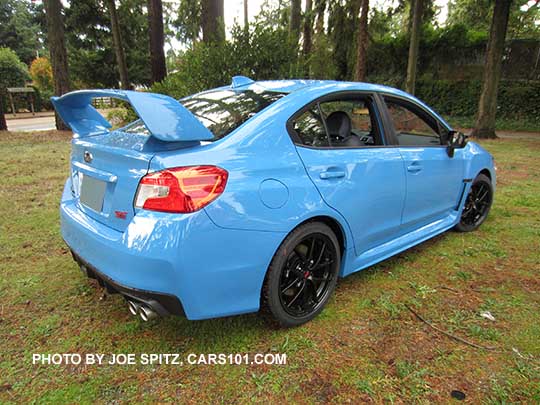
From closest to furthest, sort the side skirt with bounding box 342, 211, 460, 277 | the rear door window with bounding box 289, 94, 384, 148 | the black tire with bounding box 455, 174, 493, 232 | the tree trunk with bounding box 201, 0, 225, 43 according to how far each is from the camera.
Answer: the rear door window with bounding box 289, 94, 384, 148
the side skirt with bounding box 342, 211, 460, 277
the black tire with bounding box 455, 174, 493, 232
the tree trunk with bounding box 201, 0, 225, 43

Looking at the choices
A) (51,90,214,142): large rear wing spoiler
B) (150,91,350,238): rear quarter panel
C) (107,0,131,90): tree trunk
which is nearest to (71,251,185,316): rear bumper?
(150,91,350,238): rear quarter panel

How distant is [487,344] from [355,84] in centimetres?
193

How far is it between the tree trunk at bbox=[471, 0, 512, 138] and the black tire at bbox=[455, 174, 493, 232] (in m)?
9.49

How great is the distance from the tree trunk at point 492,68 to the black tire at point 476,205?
9.49 m

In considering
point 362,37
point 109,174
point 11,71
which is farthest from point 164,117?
point 11,71

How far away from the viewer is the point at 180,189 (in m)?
1.66

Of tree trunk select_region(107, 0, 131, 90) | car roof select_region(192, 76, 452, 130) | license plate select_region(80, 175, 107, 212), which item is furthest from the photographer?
tree trunk select_region(107, 0, 131, 90)

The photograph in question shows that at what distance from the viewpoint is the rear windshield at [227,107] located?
6.85 feet

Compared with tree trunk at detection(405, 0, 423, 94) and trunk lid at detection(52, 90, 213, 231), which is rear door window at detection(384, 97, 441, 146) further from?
tree trunk at detection(405, 0, 423, 94)

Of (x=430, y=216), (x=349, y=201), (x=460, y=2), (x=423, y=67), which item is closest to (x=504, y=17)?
(x=423, y=67)

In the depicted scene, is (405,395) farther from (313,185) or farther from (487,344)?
(313,185)

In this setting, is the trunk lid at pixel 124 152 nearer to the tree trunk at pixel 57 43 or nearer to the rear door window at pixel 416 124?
the rear door window at pixel 416 124

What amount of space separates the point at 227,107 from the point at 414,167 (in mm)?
1549

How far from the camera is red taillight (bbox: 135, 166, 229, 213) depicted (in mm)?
1664
